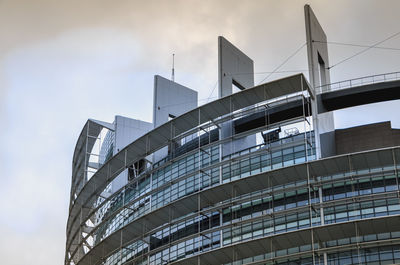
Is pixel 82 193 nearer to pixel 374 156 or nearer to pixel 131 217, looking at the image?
pixel 131 217

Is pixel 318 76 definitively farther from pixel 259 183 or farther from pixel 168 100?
pixel 168 100

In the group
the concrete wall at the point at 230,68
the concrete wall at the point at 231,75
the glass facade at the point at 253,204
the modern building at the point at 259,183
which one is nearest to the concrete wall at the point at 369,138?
the modern building at the point at 259,183

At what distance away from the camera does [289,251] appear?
44.9 meters

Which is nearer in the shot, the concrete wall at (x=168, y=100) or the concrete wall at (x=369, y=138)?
the concrete wall at (x=369, y=138)

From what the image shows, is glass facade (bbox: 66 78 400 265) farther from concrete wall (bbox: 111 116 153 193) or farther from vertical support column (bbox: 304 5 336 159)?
concrete wall (bbox: 111 116 153 193)

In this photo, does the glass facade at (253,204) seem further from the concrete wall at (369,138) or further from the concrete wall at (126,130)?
the concrete wall at (126,130)

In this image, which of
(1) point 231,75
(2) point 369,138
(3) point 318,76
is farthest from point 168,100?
(2) point 369,138

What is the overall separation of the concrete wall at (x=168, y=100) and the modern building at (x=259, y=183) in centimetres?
536

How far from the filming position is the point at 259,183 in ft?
150

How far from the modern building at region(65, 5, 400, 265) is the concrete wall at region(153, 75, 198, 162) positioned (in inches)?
211

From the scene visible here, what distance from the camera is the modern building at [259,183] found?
43125mm

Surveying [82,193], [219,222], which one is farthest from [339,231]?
[82,193]

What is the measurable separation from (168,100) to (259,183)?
21.1 metres

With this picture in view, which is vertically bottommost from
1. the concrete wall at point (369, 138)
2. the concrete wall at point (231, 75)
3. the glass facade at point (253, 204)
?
the glass facade at point (253, 204)
